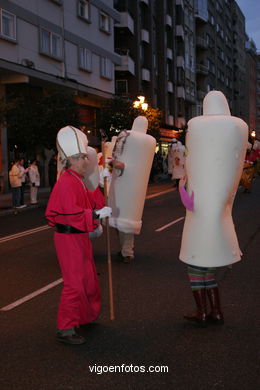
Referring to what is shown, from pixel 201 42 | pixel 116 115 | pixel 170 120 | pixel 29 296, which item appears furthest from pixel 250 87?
pixel 29 296

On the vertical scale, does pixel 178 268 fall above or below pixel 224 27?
below

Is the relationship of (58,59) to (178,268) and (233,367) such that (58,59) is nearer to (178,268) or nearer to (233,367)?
(178,268)

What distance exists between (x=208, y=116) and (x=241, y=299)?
222 cm

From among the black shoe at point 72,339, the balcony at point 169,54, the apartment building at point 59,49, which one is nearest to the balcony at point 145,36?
the balcony at point 169,54

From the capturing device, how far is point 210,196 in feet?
15.3

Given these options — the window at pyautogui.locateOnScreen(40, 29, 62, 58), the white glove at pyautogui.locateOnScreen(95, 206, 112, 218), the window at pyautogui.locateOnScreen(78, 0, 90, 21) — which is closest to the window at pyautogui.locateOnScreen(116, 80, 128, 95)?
the window at pyautogui.locateOnScreen(78, 0, 90, 21)

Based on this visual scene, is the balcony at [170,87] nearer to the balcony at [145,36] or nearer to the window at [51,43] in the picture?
the balcony at [145,36]

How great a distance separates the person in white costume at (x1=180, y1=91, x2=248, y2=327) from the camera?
4602 mm

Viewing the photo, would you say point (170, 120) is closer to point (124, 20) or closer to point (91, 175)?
point (124, 20)

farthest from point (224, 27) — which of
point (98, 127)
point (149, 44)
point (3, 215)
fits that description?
point (3, 215)

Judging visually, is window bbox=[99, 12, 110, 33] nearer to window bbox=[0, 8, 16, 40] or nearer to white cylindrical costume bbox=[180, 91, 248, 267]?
window bbox=[0, 8, 16, 40]

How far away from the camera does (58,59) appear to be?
25141 mm

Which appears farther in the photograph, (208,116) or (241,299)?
(241,299)

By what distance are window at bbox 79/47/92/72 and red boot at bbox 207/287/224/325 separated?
79.6 ft
